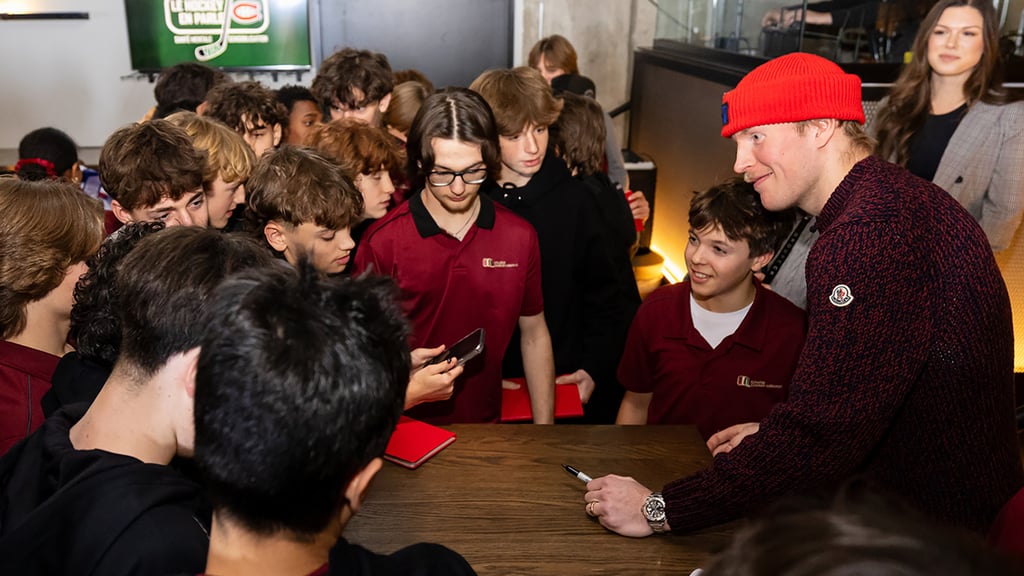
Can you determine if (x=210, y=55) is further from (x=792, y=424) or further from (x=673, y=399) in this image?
(x=792, y=424)

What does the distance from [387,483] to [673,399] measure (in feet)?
2.91

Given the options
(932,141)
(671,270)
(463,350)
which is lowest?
(671,270)

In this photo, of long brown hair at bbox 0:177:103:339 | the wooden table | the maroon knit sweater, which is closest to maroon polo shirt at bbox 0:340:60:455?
long brown hair at bbox 0:177:103:339

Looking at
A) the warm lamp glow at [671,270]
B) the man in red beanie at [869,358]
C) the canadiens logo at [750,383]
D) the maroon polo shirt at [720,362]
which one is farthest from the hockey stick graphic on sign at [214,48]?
the man in red beanie at [869,358]

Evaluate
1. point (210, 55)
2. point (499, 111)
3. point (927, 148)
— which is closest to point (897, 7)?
point (927, 148)

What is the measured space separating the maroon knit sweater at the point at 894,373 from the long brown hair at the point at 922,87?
2010 millimetres

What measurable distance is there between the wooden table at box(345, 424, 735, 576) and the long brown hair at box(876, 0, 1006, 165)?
214 cm

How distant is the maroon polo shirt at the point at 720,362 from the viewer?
2021 millimetres

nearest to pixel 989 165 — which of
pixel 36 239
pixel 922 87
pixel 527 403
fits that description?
pixel 922 87

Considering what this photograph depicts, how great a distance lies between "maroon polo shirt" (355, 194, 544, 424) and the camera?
2.14 metres

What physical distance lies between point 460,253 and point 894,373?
1181 millimetres

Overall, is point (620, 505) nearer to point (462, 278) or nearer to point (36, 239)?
point (462, 278)

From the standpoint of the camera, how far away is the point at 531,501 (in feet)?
4.83

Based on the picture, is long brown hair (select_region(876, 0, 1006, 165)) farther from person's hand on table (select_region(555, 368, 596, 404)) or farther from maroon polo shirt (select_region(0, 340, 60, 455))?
maroon polo shirt (select_region(0, 340, 60, 455))
